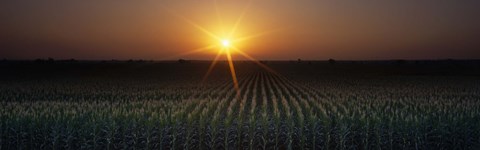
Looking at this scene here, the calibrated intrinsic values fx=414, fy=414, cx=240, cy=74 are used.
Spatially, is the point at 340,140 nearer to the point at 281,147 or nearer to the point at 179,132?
the point at 281,147

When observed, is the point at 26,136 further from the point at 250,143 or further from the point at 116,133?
the point at 250,143

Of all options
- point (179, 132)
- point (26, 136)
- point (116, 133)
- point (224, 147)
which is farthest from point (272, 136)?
point (26, 136)

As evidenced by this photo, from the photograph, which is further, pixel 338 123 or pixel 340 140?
pixel 338 123

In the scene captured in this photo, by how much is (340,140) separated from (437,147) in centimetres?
251

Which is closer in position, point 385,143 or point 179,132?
point 385,143

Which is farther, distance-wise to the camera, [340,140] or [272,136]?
[272,136]

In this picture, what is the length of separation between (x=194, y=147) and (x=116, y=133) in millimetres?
2112

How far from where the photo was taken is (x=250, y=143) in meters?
10.7

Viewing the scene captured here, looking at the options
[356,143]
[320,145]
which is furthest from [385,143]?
[320,145]

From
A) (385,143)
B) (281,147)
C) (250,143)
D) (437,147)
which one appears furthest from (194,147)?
(437,147)

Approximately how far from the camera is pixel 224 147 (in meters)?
10.8

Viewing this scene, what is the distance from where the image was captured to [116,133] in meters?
11.0

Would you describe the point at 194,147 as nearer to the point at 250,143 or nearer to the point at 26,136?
the point at 250,143

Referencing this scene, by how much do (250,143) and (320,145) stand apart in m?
1.92
